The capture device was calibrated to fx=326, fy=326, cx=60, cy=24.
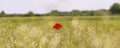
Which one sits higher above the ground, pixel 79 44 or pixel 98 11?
pixel 98 11

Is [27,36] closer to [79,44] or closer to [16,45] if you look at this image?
[16,45]

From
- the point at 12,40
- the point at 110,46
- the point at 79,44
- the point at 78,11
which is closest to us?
the point at 12,40

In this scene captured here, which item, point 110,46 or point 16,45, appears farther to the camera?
point 110,46

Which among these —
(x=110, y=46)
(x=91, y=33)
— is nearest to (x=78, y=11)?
(x=91, y=33)

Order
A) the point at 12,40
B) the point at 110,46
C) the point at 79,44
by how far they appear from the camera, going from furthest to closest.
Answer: the point at 79,44 → the point at 110,46 → the point at 12,40

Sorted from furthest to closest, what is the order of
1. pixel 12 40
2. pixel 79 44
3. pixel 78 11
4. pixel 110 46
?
pixel 78 11, pixel 79 44, pixel 110 46, pixel 12 40

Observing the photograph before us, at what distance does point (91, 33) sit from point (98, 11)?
0.65 feet

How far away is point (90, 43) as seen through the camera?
107 inches

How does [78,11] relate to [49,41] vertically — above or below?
above

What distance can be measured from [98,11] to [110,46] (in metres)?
0.31

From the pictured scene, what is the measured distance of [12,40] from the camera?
222cm

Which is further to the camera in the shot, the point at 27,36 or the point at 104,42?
the point at 104,42

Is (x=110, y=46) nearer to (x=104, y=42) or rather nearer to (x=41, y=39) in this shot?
(x=104, y=42)

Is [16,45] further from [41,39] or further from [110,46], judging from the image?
[110,46]
